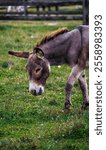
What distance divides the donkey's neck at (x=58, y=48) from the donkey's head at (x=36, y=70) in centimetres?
23

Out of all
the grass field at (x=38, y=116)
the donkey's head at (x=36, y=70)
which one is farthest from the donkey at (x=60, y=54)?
the grass field at (x=38, y=116)

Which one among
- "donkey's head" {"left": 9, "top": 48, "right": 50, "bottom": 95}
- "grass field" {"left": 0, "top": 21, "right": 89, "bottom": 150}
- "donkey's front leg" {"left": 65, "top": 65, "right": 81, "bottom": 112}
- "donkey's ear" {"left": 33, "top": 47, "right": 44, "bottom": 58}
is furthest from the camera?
"donkey's front leg" {"left": 65, "top": 65, "right": 81, "bottom": 112}

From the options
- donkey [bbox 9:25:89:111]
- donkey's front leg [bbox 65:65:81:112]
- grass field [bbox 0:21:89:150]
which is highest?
donkey [bbox 9:25:89:111]

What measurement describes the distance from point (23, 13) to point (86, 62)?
14932mm

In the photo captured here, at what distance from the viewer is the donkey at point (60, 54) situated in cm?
977

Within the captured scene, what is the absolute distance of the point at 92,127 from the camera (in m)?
5.75

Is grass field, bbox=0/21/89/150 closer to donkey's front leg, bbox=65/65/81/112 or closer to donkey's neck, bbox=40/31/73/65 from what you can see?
donkey's front leg, bbox=65/65/81/112

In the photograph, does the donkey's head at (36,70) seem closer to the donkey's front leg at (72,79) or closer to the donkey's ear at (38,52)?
the donkey's ear at (38,52)

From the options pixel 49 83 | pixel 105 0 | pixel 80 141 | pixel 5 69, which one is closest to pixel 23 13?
pixel 5 69

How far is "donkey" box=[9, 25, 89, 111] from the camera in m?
9.77

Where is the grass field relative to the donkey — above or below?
below

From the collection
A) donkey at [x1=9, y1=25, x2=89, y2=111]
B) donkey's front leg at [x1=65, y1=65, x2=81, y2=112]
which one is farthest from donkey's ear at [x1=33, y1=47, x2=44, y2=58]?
donkey's front leg at [x1=65, y1=65, x2=81, y2=112]

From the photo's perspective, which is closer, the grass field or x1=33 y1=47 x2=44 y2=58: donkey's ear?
the grass field

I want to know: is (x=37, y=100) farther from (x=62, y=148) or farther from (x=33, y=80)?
(x=62, y=148)
